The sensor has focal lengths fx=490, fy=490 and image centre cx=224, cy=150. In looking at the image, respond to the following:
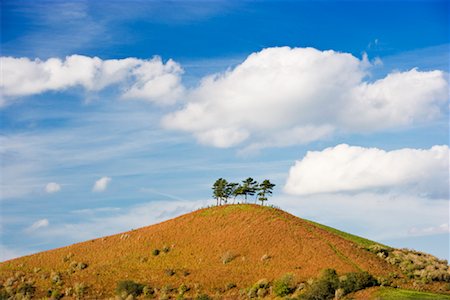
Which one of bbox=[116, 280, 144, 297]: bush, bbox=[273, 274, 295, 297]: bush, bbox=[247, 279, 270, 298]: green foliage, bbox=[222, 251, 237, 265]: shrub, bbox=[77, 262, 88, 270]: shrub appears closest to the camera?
bbox=[273, 274, 295, 297]: bush

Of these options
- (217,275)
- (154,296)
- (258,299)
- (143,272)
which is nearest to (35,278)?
(143,272)

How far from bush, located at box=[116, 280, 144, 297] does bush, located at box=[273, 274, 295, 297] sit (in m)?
15.3

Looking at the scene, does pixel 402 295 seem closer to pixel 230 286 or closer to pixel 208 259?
pixel 230 286

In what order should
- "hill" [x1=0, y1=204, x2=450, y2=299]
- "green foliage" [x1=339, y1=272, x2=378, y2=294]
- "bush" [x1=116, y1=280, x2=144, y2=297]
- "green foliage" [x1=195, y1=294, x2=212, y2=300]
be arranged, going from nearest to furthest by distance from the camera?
"green foliage" [x1=339, y1=272, x2=378, y2=294] < "green foliage" [x1=195, y1=294, x2=212, y2=300] < "bush" [x1=116, y1=280, x2=144, y2=297] < "hill" [x1=0, y1=204, x2=450, y2=299]

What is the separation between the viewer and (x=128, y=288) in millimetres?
54594

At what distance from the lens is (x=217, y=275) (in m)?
56.8

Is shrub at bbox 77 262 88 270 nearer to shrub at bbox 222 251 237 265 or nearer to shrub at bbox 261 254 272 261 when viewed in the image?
shrub at bbox 222 251 237 265

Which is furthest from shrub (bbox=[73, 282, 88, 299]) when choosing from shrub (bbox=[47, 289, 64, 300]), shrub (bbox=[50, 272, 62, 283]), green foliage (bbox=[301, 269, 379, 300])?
green foliage (bbox=[301, 269, 379, 300])

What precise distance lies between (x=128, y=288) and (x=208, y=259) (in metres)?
11.5

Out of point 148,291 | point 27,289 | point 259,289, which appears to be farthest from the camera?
point 27,289

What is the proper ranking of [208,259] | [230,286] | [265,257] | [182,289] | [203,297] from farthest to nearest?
[208,259]
[265,257]
[182,289]
[230,286]
[203,297]

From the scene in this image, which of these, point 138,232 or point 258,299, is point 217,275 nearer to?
point 258,299

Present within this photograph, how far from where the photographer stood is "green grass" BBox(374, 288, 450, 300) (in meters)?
44.2

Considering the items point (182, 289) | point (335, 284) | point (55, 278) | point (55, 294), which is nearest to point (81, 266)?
point (55, 278)
